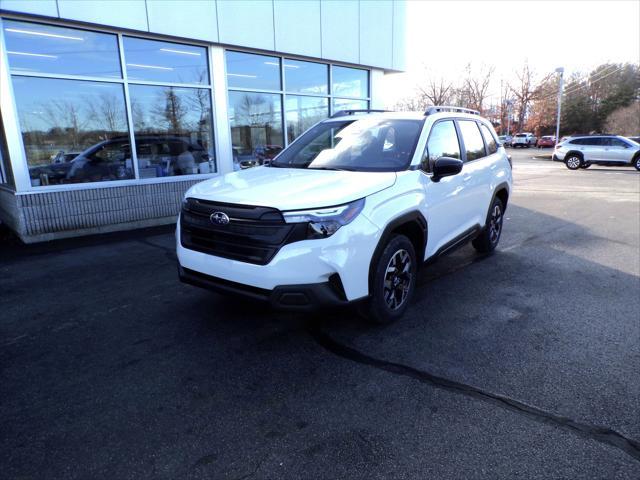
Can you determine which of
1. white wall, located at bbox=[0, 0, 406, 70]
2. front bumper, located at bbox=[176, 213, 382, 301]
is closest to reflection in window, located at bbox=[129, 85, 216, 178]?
white wall, located at bbox=[0, 0, 406, 70]

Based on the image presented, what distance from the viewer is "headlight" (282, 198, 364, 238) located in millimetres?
3096

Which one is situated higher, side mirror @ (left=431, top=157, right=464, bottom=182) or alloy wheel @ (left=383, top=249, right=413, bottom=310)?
side mirror @ (left=431, top=157, right=464, bottom=182)

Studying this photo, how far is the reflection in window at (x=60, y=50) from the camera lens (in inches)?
271

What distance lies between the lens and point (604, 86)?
57625 mm

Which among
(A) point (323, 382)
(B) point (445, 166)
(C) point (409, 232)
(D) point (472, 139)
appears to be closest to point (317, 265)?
(A) point (323, 382)

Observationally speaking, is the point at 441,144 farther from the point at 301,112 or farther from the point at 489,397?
the point at 301,112

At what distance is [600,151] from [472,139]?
826 inches

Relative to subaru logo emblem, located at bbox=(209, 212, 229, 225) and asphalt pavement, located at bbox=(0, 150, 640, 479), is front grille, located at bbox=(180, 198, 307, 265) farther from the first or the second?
asphalt pavement, located at bbox=(0, 150, 640, 479)

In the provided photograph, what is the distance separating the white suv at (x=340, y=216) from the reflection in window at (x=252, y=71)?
5.45 metres

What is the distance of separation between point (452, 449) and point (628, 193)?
1367 cm

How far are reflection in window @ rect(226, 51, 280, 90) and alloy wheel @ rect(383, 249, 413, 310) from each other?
7.24 meters

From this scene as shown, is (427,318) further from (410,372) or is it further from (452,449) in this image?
(452,449)

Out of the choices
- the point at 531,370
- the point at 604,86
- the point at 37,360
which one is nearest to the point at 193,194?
the point at 37,360

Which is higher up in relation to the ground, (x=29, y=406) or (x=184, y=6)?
(x=184, y=6)
